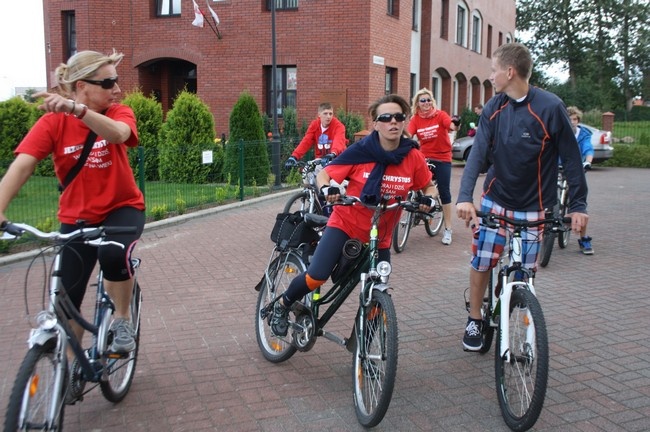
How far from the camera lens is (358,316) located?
12.7ft

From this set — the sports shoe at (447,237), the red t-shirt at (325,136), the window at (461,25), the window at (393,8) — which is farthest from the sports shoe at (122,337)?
the window at (461,25)

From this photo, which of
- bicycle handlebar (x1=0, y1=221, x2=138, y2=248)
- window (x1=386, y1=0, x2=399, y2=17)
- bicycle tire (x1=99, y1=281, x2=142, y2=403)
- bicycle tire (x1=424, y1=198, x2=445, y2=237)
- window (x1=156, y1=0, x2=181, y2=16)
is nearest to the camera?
bicycle handlebar (x1=0, y1=221, x2=138, y2=248)

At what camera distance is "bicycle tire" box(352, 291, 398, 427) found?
3.50 metres

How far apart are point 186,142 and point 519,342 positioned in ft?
40.6

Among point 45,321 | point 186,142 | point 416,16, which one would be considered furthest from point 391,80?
point 45,321

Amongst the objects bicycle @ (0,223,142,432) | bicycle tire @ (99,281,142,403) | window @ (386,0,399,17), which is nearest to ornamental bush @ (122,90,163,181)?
window @ (386,0,399,17)

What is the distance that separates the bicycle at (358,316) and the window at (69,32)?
19511 mm

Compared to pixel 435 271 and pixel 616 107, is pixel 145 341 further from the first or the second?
pixel 616 107

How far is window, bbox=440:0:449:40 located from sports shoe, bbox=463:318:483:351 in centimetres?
2407

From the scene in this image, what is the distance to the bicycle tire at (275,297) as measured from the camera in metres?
4.68

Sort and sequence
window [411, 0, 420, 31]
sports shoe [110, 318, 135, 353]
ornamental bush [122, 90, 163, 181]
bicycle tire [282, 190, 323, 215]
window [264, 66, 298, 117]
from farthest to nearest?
window [411, 0, 420, 31]
window [264, 66, 298, 117]
ornamental bush [122, 90, 163, 181]
bicycle tire [282, 190, 323, 215]
sports shoe [110, 318, 135, 353]

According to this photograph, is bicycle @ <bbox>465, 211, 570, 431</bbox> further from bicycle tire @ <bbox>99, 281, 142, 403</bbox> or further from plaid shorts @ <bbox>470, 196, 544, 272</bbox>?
bicycle tire @ <bbox>99, 281, 142, 403</bbox>

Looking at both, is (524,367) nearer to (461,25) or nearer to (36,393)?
(36,393)

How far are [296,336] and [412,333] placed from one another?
123 cm
